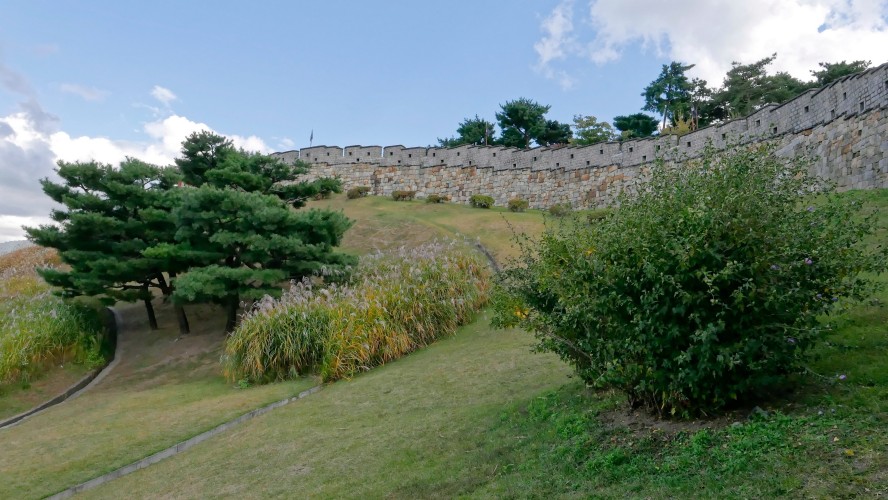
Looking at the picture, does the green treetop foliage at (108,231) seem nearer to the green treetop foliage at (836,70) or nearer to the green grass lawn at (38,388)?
the green grass lawn at (38,388)

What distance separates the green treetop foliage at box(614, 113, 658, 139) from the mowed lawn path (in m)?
29.5

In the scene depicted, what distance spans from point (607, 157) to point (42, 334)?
1996cm

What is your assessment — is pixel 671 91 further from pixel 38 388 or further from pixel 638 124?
pixel 38 388

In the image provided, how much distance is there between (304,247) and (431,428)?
8.00m

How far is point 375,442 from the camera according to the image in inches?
236

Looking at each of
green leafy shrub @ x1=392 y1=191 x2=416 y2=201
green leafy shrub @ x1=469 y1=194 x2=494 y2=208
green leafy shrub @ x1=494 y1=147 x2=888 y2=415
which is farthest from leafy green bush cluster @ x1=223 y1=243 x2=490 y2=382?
green leafy shrub @ x1=392 y1=191 x2=416 y2=201

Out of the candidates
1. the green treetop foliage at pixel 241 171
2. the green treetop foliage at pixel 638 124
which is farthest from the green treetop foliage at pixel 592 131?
the green treetop foliage at pixel 241 171

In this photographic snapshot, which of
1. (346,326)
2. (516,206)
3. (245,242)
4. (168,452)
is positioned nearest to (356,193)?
(516,206)

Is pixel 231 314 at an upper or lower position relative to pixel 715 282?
lower

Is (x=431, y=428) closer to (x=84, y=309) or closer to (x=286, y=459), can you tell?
(x=286, y=459)

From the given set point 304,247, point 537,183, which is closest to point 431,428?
point 304,247

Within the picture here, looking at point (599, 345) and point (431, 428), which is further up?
point (599, 345)

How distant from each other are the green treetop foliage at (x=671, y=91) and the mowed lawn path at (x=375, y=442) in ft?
102

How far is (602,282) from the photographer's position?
4.45 meters
